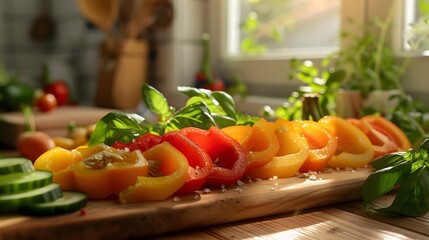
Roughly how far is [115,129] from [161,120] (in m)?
0.12

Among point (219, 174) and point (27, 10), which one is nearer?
point (219, 174)

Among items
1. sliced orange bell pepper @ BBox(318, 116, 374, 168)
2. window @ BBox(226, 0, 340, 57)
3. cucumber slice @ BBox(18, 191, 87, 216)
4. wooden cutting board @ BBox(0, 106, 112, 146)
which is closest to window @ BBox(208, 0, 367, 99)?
A: window @ BBox(226, 0, 340, 57)

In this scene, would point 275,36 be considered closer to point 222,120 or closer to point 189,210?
point 222,120

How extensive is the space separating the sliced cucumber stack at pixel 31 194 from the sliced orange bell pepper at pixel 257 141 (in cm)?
26

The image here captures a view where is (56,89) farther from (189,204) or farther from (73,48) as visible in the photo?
Result: (189,204)

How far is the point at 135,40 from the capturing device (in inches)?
81.3

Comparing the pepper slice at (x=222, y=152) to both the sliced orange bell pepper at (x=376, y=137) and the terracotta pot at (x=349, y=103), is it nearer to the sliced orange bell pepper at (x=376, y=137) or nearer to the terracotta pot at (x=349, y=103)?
the sliced orange bell pepper at (x=376, y=137)

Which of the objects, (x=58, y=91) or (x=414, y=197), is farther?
(x=58, y=91)

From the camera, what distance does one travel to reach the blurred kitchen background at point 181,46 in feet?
5.21

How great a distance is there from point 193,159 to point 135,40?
1.35 metres

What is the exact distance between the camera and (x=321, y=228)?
73cm

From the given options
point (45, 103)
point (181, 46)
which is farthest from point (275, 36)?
point (45, 103)

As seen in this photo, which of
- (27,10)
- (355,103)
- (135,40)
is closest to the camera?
(355,103)

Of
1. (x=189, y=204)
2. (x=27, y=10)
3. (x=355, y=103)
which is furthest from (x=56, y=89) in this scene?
Answer: (x=189, y=204)
